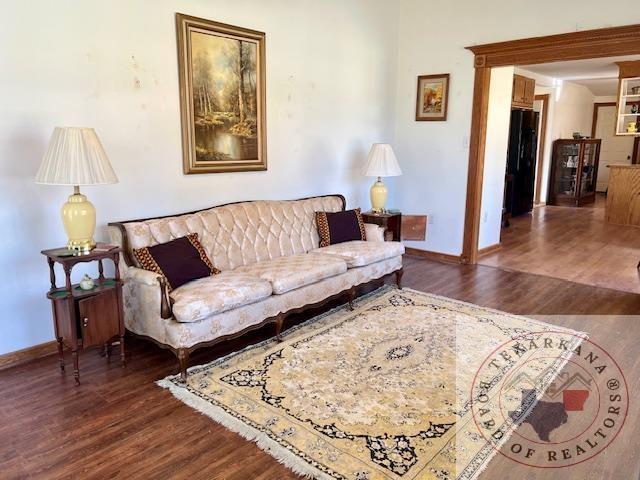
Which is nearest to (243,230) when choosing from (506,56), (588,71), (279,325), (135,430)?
(279,325)

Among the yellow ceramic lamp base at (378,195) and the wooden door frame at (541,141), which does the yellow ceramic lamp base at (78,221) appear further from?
the wooden door frame at (541,141)

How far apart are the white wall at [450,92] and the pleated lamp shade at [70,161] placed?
3.99m

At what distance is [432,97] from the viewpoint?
218 inches

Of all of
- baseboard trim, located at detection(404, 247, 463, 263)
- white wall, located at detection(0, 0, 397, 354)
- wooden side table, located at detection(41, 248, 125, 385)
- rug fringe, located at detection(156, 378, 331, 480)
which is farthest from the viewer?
baseboard trim, located at detection(404, 247, 463, 263)

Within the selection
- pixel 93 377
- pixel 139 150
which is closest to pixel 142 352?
pixel 93 377

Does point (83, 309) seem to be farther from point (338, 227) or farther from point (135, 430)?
point (338, 227)

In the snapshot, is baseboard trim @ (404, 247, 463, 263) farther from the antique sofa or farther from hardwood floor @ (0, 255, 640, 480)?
hardwood floor @ (0, 255, 640, 480)

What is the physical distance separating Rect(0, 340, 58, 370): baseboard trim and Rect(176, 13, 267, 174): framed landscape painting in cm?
158

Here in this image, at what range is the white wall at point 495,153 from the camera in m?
5.52

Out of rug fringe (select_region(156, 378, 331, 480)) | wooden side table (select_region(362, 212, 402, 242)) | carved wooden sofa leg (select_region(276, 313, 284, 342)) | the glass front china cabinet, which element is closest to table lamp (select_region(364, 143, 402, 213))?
wooden side table (select_region(362, 212, 402, 242))

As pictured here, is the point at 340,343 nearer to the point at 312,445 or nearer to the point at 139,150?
the point at 312,445

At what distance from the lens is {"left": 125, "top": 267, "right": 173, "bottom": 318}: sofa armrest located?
9.11 feet

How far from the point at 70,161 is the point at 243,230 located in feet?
4.82

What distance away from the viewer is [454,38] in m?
5.27
